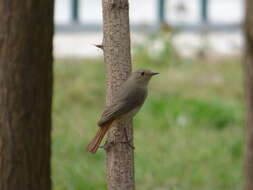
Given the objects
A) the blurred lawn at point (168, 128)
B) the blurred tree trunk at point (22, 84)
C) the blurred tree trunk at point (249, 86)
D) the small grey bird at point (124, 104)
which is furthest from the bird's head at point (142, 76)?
the blurred lawn at point (168, 128)

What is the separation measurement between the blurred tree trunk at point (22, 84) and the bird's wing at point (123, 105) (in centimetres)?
47

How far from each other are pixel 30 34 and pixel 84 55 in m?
7.00

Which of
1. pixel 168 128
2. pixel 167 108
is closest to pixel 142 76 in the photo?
pixel 168 128

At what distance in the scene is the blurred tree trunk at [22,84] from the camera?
14.6 ft

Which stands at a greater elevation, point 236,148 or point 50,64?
point 50,64

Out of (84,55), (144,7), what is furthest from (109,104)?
(144,7)

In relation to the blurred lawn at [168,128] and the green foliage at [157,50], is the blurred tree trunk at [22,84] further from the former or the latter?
the green foliage at [157,50]

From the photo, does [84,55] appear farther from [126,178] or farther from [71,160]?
[126,178]

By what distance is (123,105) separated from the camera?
4.21m

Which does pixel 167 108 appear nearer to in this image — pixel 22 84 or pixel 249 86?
pixel 249 86

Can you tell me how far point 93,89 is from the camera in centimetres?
928

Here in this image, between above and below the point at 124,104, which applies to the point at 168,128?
below

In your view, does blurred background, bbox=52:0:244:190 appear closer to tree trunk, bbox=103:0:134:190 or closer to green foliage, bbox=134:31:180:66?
green foliage, bbox=134:31:180:66

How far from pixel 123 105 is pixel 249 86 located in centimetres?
187
